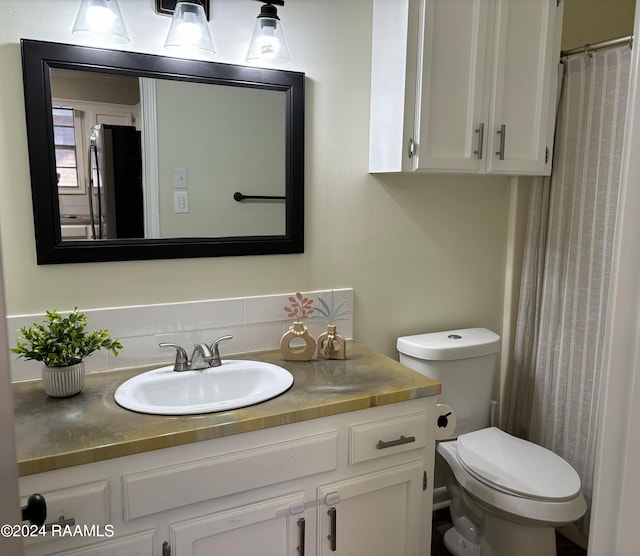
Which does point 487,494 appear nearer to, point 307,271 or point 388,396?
point 388,396

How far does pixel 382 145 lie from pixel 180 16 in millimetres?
803

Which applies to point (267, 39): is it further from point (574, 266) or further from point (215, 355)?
point (574, 266)

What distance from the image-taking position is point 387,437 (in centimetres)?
161

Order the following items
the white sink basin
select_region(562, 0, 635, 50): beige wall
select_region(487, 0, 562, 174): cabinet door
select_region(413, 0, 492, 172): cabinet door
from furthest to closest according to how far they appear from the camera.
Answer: select_region(562, 0, 635, 50): beige wall → select_region(487, 0, 562, 174): cabinet door → select_region(413, 0, 492, 172): cabinet door → the white sink basin

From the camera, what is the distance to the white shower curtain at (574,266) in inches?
80.5

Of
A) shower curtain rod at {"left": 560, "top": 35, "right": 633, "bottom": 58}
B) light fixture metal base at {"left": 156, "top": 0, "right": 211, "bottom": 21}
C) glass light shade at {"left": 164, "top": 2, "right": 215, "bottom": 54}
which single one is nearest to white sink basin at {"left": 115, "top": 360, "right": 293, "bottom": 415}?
glass light shade at {"left": 164, "top": 2, "right": 215, "bottom": 54}

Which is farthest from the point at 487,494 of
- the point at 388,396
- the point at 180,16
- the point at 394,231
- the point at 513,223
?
the point at 180,16

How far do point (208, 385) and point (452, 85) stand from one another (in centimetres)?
132

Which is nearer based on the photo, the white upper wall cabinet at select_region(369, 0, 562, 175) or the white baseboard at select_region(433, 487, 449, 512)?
the white upper wall cabinet at select_region(369, 0, 562, 175)

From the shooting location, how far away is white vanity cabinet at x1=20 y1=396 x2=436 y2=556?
1.27 meters

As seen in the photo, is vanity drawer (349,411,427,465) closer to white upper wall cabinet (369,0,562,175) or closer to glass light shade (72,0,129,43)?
white upper wall cabinet (369,0,562,175)

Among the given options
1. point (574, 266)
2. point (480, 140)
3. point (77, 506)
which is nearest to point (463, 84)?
point (480, 140)

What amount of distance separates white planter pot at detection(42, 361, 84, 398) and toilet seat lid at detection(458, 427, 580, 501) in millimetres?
1333

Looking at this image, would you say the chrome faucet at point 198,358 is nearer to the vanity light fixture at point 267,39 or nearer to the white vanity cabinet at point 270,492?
the white vanity cabinet at point 270,492
